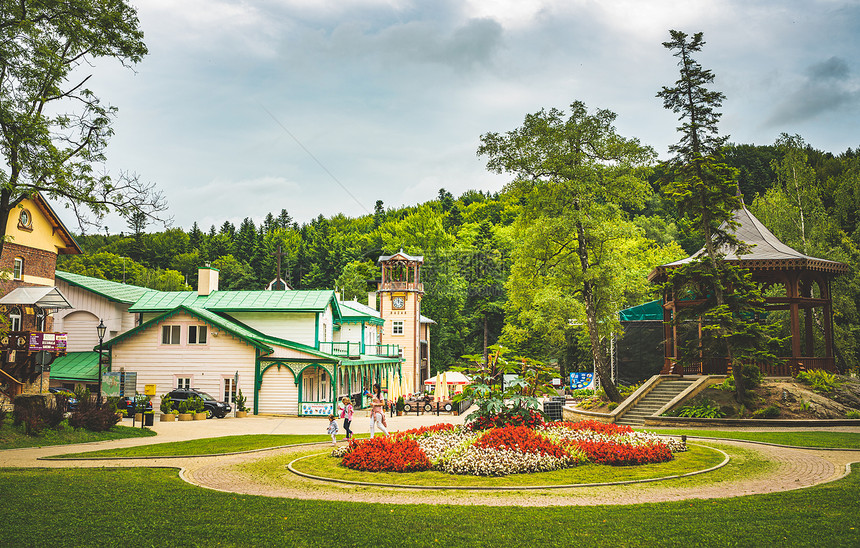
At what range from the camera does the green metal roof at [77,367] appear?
114 feet

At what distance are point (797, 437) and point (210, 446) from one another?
55.6ft

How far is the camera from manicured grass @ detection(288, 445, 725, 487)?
11945mm

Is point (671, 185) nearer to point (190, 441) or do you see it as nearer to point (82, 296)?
point (190, 441)

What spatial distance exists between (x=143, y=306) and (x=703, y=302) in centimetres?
3048

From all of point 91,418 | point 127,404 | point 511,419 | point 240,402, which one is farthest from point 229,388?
point 511,419

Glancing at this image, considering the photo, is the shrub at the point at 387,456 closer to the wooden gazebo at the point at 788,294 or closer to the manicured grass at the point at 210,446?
the manicured grass at the point at 210,446

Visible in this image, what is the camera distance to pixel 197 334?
34.1 metres

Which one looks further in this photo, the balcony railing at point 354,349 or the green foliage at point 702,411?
the balcony railing at point 354,349

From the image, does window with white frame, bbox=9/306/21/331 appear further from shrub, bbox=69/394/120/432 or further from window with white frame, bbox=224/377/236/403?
shrub, bbox=69/394/120/432

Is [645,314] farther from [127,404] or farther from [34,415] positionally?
[34,415]

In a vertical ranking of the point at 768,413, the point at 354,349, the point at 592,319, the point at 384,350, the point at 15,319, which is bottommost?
the point at 768,413

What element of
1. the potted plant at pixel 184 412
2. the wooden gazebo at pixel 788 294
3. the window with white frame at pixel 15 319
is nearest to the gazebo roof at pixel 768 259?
the wooden gazebo at pixel 788 294

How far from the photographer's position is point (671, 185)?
923 inches

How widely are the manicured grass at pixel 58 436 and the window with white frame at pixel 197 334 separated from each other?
11.3 metres
